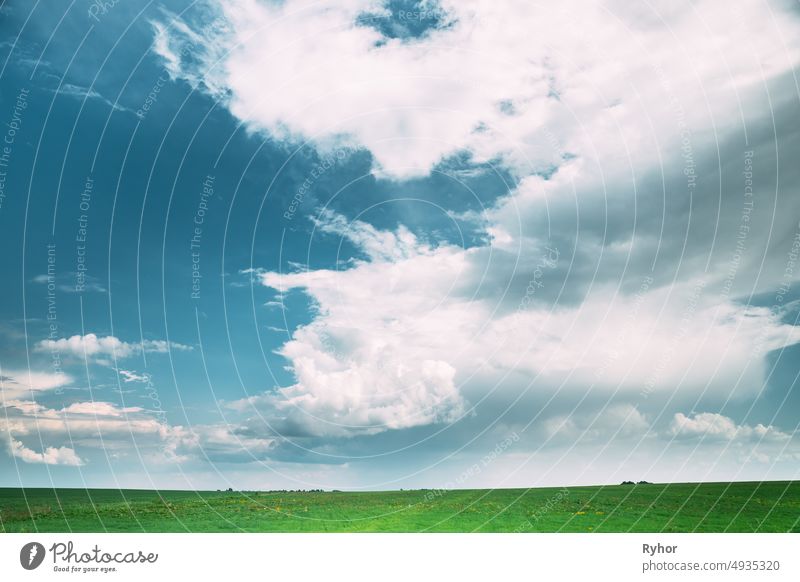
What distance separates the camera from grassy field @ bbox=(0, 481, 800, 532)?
37594 mm

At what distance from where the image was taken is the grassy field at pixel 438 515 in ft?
123

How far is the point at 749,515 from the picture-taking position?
42094 millimetres
